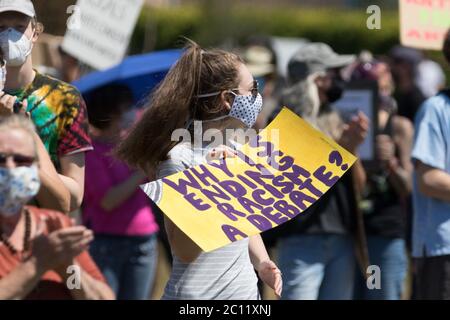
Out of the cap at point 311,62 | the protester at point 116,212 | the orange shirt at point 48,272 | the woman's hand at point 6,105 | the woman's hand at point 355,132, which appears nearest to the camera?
the orange shirt at point 48,272

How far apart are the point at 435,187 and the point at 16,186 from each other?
2.59 meters

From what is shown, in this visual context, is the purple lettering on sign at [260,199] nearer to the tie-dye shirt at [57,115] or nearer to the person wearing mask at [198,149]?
the person wearing mask at [198,149]

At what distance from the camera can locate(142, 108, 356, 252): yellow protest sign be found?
370 centimetres

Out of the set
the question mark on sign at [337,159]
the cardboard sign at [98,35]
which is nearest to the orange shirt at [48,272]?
the question mark on sign at [337,159]

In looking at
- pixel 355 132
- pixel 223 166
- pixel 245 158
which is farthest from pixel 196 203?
pixel 355 132

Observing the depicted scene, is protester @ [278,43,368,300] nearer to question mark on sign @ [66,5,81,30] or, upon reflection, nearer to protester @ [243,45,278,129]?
question mark on sign @ [66,5,81,30]

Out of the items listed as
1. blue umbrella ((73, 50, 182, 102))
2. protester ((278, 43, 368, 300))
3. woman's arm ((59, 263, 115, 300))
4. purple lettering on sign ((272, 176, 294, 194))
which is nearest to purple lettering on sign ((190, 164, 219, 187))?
purple lettering on sign ((272, 176, 294, 194))

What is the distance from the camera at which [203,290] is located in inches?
150

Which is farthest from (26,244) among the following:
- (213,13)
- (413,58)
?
(213,13)

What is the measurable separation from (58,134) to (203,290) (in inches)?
33.8

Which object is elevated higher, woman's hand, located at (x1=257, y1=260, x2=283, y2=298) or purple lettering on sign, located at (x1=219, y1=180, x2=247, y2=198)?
purple lettering on sign, located at (x1=219, y1=180, x2=247, y2=198)

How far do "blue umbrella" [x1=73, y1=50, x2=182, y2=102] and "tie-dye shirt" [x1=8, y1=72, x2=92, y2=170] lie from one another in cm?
271

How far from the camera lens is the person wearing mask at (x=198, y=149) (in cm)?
382

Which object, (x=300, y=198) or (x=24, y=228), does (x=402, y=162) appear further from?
(x=24, y=228)
